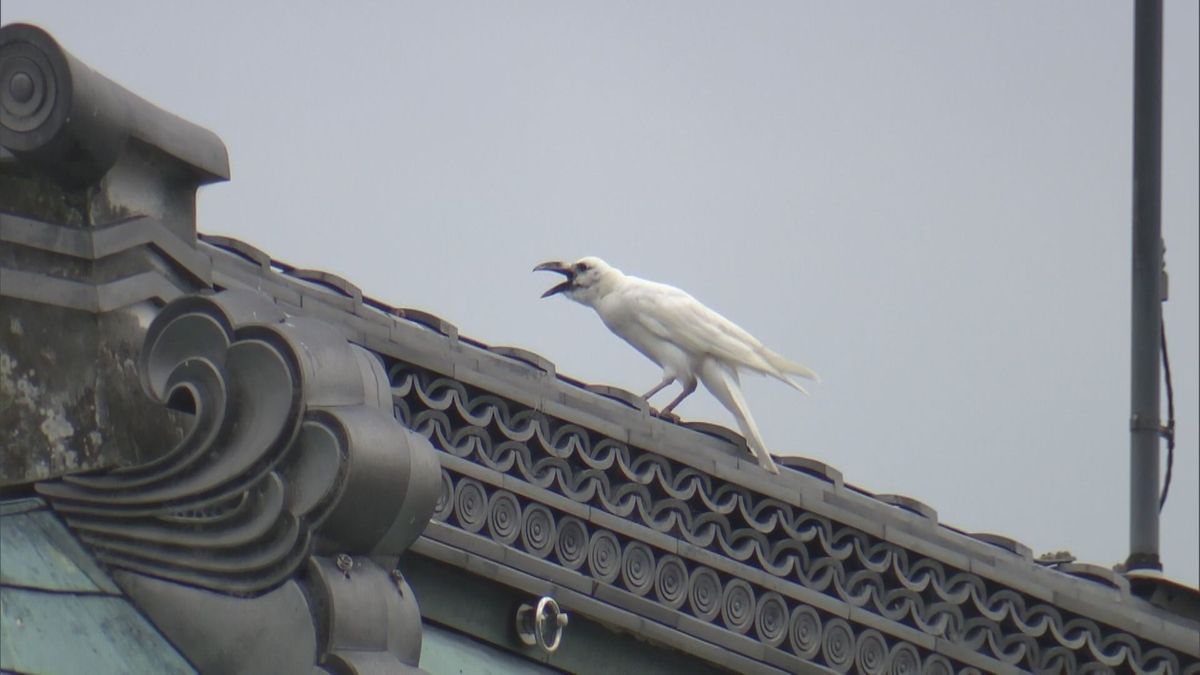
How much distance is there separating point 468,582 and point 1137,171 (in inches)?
227

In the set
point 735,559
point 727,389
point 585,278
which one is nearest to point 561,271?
point 585,278

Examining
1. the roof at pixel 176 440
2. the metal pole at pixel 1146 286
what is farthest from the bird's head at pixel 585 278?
the roof at pixel 176 440

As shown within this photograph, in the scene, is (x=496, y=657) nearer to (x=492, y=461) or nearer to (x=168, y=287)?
(x=492, y=461)

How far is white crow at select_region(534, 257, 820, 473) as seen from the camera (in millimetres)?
10992

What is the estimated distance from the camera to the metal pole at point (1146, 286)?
34.8 ft

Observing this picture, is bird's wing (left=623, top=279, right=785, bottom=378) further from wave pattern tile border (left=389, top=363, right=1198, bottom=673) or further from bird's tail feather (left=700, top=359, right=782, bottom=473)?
wave pattern tile border (left=389, top=363, right=1198, bottom=673)

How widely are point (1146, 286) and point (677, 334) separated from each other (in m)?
2.19

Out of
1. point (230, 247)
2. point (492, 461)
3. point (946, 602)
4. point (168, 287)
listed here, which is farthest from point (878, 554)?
point (168, 287)

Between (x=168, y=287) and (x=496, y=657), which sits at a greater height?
(x=168, y=287)

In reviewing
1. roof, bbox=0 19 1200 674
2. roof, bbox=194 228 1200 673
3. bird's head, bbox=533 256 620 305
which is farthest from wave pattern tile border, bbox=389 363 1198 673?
bird's head, bbox=533 256 620 305

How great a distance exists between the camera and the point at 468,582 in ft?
23.8

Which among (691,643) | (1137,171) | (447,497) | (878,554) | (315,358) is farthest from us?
(1137,171)

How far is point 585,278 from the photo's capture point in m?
12.2

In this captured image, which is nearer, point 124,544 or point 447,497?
point 124,544
